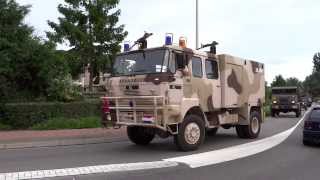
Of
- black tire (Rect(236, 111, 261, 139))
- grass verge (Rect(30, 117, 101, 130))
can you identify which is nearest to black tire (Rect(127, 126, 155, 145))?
black tire (Rect(236, 111, 261, 139))

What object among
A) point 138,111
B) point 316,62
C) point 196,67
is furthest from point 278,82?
point 138,111

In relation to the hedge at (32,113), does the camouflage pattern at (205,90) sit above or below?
above

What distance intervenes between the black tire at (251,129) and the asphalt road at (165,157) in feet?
3.57

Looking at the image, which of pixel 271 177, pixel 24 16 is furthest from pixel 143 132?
pixel 24 16

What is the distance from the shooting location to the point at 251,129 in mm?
18062

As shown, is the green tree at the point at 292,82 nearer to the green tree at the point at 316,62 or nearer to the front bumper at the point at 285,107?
the green tree at the point at 316,62

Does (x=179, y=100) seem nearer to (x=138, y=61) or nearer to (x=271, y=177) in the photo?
(x=138, y=61)

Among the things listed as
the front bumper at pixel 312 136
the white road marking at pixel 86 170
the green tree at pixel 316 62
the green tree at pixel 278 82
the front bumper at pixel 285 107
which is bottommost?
the white road marking at pixel 86 170

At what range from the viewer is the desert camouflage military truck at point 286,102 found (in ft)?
131

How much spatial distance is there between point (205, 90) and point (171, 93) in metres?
1.85

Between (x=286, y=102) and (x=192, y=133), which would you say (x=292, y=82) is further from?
(x=192, y=133)

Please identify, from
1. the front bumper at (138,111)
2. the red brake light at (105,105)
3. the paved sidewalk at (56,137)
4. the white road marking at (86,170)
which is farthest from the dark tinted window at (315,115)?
the paved sidewalk at (56,137)

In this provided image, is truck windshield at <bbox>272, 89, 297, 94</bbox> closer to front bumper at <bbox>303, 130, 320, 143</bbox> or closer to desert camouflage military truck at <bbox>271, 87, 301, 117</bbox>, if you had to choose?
desert camouflage military truck at <bbox>271, 87, 301, 117</bbox>

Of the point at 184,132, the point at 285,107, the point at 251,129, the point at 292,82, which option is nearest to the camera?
the point at 184,132
